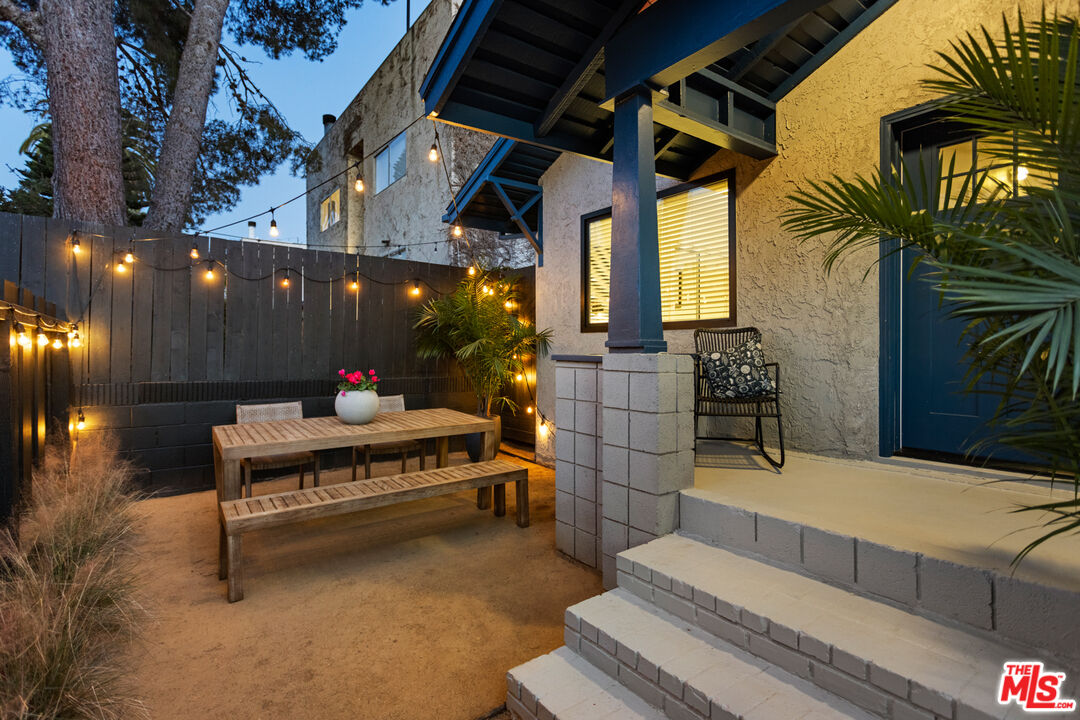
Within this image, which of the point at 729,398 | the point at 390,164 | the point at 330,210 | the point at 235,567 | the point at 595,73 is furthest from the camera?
the point at 330,210

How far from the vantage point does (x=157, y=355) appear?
4.30 m

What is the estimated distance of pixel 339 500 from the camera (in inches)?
113

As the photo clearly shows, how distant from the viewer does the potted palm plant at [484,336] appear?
17.2 feet

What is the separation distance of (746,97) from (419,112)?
19.3ft

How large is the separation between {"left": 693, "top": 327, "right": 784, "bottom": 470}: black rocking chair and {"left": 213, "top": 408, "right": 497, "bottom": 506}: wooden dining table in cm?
165

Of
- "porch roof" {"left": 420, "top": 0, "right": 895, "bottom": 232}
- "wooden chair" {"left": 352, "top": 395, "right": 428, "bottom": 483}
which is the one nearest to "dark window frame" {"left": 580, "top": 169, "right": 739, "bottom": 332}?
"porch roof" {"left": 420, "top": 0, "right": 895, "bottom": 232}

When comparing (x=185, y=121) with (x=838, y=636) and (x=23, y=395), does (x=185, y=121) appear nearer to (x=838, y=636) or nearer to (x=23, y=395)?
(x=23, y=395)

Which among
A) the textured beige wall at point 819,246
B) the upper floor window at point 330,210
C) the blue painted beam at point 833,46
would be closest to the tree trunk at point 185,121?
the upper floor window at point 330,210

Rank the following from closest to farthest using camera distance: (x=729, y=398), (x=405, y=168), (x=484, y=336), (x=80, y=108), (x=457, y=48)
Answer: (x=457, y=48) < (x=729, y=398) < (x=80, y=108) < (x=484, y=336) < (x=405, y=168)

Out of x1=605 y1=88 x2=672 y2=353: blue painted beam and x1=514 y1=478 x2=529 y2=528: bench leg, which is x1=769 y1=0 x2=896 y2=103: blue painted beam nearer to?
x1=605 y1=88 x2=672 y2=353: blue painted beam

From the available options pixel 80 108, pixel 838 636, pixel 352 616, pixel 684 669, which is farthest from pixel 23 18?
pixel 838 636

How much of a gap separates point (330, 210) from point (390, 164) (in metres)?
3.59

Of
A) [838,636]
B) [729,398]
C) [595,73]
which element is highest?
[595,73]

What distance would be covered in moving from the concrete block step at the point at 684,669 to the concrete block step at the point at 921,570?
47 centimetres
